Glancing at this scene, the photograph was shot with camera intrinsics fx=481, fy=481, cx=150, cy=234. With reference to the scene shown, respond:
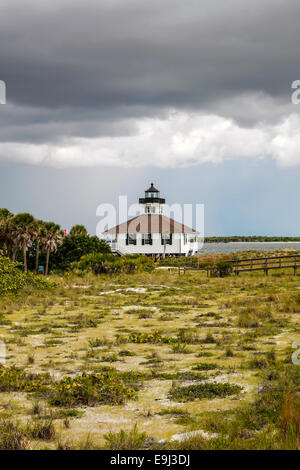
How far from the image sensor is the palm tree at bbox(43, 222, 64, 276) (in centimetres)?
5769

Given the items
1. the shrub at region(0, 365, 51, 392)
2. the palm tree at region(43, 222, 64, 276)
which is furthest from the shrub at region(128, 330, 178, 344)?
the palm tree at region(43, 222, 64, 276)

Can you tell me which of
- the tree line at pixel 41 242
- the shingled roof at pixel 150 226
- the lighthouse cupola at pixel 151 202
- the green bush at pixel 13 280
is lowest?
the green bush at pixel 13 280

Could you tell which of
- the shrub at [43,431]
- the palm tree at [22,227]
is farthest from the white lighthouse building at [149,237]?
the shrub at [43,431]

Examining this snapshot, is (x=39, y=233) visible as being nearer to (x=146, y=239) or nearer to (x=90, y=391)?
(x=146, y=239)

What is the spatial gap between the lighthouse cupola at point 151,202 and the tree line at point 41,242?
1561 centimetres

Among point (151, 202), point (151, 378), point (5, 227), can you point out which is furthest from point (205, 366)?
point (151, 202)

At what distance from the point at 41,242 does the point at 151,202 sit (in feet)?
72.8


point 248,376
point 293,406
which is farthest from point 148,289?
point 293,406

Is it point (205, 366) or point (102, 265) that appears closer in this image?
point (205, 366)

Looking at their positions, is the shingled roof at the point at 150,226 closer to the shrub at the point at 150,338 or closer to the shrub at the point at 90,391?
the shrub at the point at 150,338

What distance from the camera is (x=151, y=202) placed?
7469cm

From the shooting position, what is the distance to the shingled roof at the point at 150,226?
6919 centimetres

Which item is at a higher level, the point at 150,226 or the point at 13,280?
the point at 150,226
